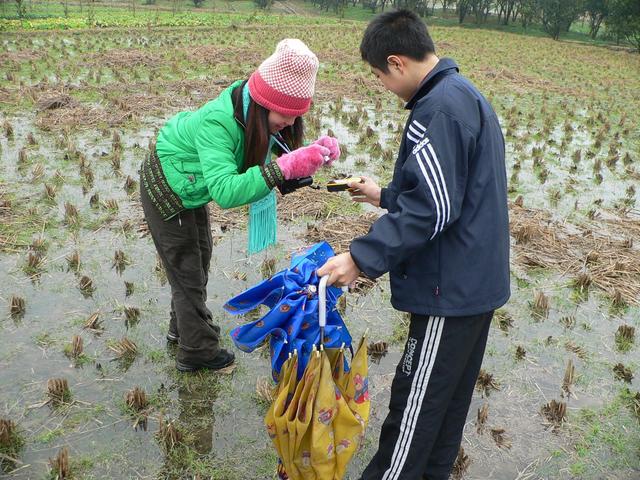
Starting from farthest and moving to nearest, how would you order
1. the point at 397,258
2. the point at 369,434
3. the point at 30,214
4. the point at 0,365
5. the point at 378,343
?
the point at 30,214, the point at 378,343, the point at 0,365, the point at 369,434, the point at 397,258

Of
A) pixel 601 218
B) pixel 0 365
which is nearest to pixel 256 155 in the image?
pixel 0 365

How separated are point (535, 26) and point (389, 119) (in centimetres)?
4280

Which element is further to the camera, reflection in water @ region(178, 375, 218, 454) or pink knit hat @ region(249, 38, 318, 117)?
reflection in water @ region(178, 375, 218, 454)

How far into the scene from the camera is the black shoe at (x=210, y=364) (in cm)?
343

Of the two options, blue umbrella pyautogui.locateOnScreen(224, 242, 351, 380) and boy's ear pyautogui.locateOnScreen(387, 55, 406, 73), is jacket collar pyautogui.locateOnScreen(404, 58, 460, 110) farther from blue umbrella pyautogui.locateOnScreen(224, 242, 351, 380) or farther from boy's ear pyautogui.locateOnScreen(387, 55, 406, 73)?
blue umbrella pyautogui.locateOnScreen(224, 242, 351, 380)

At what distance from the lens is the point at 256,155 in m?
2.63

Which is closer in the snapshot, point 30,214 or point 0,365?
point 0,365

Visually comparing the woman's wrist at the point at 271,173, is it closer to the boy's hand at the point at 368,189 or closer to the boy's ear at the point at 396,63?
the boy's hand at the point at 368,189

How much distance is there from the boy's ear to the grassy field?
197cm

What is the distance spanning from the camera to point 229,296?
4422 millimetres

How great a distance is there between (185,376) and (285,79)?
76.2 inches

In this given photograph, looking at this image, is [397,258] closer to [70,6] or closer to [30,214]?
[30,214]

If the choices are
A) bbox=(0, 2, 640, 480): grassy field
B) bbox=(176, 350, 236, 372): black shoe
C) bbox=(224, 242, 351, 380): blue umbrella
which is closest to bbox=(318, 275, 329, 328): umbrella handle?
bbox=(224, 242, 351, 380): blue umbrella

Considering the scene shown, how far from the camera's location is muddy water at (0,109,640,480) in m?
2.94
